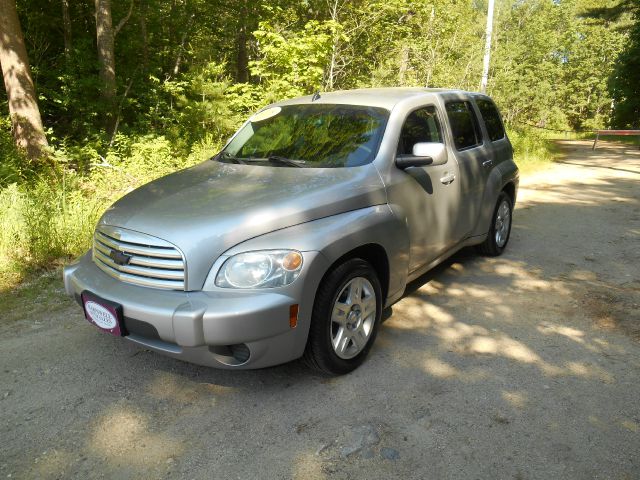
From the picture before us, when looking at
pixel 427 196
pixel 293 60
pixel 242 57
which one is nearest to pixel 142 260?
pixel 427 196

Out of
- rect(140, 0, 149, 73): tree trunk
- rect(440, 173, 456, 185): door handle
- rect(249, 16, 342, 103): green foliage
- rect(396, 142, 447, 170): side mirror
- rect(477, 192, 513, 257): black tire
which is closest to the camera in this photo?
rect(396, 142, 447, 170): side mirror

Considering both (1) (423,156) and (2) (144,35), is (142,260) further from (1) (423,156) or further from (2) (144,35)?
(2) (144,35)

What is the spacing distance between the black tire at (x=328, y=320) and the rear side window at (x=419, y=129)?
3.55ft

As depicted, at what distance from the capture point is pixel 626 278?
4789 millimetres

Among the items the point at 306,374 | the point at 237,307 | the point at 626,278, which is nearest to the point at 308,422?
the point at 306,374

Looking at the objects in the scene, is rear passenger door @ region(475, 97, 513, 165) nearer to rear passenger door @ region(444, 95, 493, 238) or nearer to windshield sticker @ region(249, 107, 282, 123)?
rear passenger door @ region(444, 95, 493, 238)

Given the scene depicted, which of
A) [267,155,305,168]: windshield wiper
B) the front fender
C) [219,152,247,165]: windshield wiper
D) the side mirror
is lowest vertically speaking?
the front fender

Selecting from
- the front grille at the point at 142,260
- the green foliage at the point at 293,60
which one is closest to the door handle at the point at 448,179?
the front grille at the point at 142,260

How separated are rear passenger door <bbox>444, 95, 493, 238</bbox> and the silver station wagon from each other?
0.19 ft

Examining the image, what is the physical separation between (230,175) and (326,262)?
1.13m

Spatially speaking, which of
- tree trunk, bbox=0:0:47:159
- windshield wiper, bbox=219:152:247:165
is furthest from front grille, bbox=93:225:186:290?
tree trunk, bbox=0:0:47:159

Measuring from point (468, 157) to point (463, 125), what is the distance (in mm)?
355

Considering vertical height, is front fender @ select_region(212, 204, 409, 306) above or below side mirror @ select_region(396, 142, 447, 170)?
below

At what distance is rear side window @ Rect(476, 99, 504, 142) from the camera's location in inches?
198
